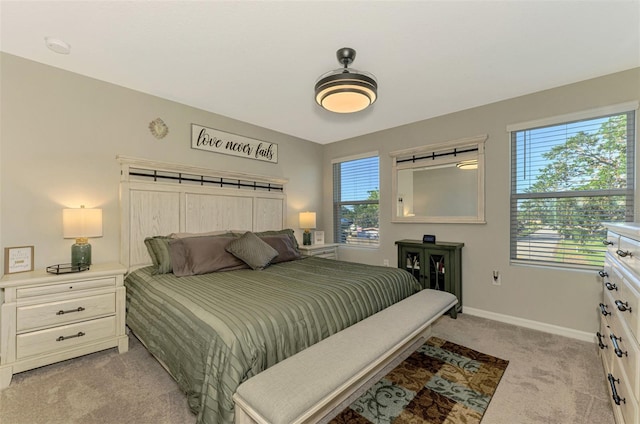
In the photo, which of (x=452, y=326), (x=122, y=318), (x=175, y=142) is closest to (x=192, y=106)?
(x=175, y=142)

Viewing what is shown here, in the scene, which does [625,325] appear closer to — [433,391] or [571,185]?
[433,391]

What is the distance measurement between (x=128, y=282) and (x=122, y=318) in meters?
0.35

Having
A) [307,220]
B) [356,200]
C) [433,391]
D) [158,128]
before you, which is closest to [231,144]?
[158,128]

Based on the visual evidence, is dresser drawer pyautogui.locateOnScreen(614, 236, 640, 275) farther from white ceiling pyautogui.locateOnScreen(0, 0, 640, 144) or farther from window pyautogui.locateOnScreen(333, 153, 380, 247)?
window pyautogui.locateOnScreen(333, 153, 380, 247)

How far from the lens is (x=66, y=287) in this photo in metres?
2.19

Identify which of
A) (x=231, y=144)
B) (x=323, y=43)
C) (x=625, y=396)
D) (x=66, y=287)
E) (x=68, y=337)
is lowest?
(x=68, y=337)

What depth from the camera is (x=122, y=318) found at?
8.00 feet

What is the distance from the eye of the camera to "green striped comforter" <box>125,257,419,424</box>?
4.65ft

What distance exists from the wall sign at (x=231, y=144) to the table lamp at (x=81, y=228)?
138cm

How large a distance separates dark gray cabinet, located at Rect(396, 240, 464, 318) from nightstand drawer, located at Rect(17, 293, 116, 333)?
10.7 ft

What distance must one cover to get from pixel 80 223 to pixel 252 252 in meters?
1.50

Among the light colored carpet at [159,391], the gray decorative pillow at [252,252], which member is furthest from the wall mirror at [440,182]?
the gray decorative pillow at [252,252]

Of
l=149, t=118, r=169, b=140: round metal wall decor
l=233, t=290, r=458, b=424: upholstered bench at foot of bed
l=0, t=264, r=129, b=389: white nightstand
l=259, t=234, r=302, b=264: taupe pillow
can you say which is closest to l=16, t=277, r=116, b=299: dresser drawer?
l=0, t=264, r=129, b=389: white nightstand

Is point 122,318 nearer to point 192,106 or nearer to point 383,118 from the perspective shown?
point 192,106
